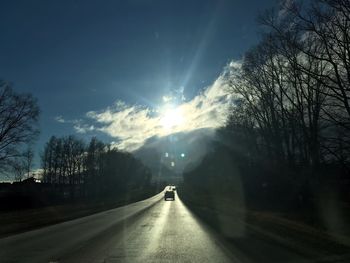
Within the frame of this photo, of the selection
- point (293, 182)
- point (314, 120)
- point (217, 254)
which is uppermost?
point (314, 120)

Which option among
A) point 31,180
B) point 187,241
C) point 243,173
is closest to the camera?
point 187,241

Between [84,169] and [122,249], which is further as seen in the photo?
[84,169]

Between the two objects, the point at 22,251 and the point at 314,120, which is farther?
the point at 314,120

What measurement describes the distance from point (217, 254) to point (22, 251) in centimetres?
619

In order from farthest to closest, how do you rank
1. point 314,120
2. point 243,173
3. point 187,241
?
point 243,173 → point 314,120 → point 187,241

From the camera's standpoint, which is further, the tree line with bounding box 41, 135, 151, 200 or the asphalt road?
the tree line with bounding box 41, 135, 151, 200

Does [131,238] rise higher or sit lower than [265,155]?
lower

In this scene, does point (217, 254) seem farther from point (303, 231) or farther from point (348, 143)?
point (348, 143)

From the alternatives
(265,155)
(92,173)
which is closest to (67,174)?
(92,173)

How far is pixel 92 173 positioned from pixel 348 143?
123m

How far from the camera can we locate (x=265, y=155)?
63281 millimetres

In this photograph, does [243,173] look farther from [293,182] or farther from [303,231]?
[303,231]

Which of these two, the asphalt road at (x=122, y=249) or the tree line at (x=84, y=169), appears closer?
the asphalt road at (x=122, y=249)

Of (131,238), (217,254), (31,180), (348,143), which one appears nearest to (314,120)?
(348,143)
